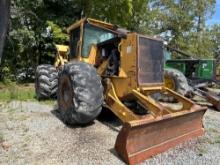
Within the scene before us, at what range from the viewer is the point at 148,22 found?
2517 cm

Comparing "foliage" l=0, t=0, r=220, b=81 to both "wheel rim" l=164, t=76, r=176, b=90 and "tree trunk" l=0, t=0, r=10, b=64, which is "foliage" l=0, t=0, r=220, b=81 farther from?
"wheel rim" l=164, t=76, r=176, b=90

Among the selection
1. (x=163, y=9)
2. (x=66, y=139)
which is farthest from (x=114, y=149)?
(x=163, y=9)

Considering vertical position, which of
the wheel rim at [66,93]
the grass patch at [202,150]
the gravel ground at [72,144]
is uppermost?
the wheel rim at [66,93]

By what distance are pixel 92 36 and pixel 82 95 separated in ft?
7.06

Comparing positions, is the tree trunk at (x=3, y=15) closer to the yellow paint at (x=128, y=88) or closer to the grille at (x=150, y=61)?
the yellow paint at (x=128, y=88)

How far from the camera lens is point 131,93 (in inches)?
237

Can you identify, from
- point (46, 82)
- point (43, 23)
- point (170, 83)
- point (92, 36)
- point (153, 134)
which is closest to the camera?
point (153, 134)

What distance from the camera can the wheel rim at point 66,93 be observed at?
6.11 meters

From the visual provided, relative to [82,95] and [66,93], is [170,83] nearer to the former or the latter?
[66,93]

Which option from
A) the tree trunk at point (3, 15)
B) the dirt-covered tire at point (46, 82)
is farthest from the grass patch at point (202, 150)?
the tree trunk at point (3, 15)

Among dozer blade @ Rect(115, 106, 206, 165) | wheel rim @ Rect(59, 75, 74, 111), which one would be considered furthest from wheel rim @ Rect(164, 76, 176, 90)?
wheel rim @ Rect(59, 75, 74, 111)

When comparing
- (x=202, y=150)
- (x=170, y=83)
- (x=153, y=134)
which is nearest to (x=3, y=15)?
(x=170, y=83)

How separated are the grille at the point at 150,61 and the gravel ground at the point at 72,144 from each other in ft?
3.75

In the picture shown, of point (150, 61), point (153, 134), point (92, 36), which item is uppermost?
point (92, 36)
